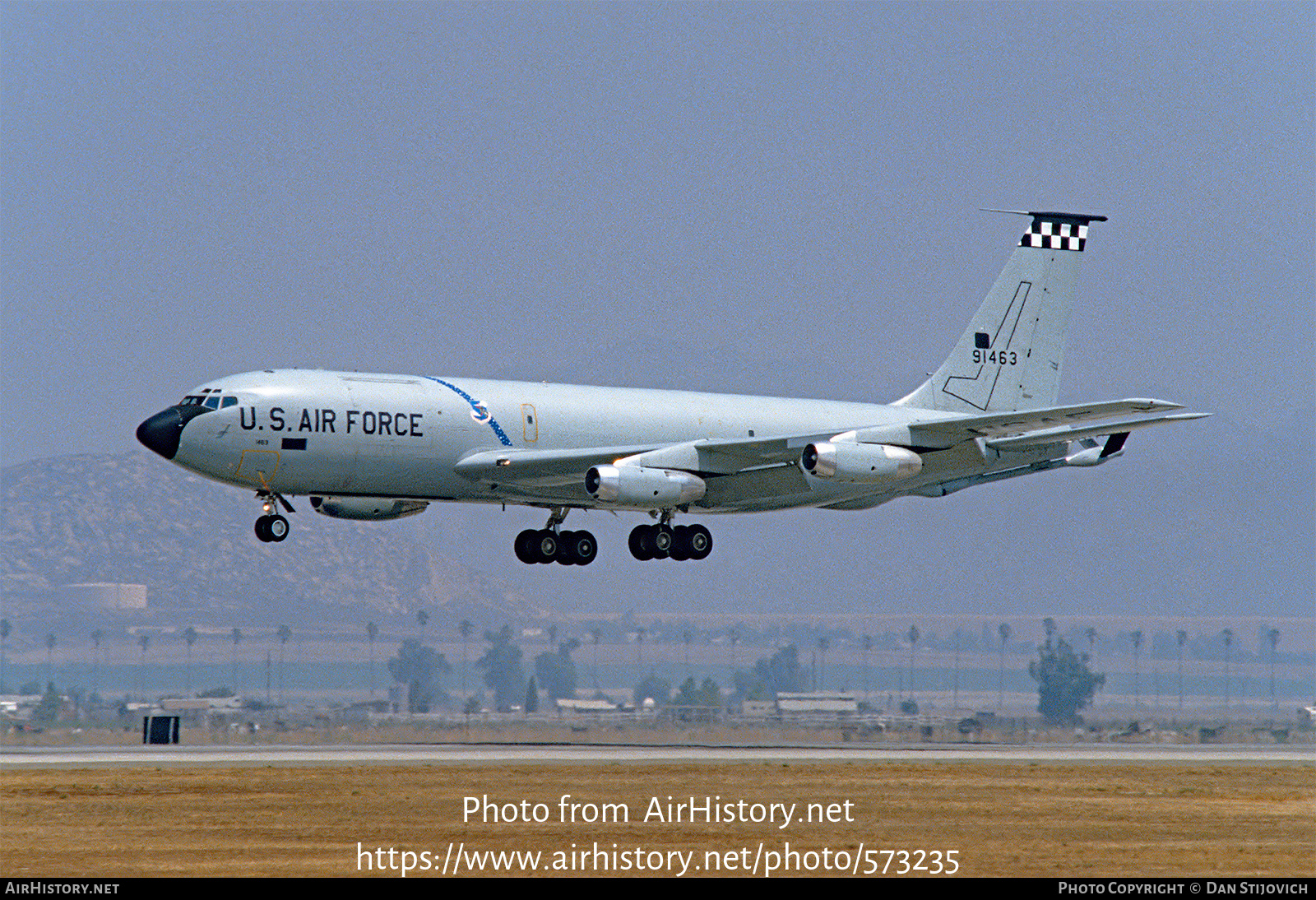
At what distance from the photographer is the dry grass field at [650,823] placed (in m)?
31.0

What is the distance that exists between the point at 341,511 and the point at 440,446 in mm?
6004

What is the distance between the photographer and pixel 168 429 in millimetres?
48688

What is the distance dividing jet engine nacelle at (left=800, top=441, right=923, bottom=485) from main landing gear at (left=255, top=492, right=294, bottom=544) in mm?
15419

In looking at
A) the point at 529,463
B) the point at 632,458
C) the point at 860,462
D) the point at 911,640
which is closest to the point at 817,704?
the point at 911,640

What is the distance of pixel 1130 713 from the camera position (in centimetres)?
8812

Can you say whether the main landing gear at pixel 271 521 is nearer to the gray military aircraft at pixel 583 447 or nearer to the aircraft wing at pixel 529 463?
the gray military aircraft at pixel 583 447

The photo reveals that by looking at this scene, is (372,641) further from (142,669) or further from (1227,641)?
(1227,641)

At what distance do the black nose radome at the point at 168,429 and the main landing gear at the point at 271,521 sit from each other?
325cm

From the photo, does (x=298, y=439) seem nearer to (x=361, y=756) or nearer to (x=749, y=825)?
(x=361, y=756)

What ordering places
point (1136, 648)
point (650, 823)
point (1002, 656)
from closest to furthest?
1. point (650, 823)
2. point (1136, 648)
3. point (1002, 656)

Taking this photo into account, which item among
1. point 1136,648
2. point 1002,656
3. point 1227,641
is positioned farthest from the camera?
point 1002,656

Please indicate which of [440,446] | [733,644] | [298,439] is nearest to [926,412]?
[440,446]

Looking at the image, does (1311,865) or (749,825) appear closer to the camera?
(1311,865)

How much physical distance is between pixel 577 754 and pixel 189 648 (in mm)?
109579
